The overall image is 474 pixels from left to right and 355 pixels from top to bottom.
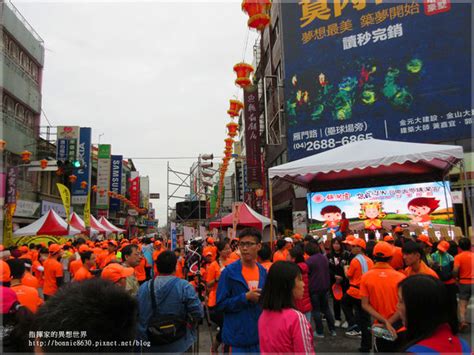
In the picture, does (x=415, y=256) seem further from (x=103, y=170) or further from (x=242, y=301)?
(x=103, y=170)

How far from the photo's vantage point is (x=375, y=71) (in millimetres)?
Result: 18547

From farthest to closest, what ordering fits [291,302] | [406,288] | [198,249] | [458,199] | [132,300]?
[458,199] → [198,249] → [291,302] → [406,288] → [132,300]

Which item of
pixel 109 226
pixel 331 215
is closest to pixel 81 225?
pixel 109 226

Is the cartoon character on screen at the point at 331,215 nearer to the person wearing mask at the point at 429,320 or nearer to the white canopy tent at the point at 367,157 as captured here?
the white canopy tent at the point at 367,157

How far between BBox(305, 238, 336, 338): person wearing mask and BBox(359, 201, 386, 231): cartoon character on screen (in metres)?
10.0

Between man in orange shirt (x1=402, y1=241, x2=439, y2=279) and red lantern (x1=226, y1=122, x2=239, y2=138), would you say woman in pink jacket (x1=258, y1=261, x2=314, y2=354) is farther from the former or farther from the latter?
red lantern (x1=226, y1=122, x2=239, y2=138)

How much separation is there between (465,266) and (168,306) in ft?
18.0

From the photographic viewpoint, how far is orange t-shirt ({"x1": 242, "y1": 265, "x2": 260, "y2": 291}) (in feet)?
10.5

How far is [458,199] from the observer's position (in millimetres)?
12570

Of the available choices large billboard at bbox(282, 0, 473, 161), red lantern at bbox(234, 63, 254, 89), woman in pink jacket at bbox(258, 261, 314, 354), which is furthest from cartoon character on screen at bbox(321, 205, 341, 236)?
woman in pink jacket at bbox(258, 261, 314, 354)

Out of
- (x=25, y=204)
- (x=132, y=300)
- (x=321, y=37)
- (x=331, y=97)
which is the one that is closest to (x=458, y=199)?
(x=331, y=97)

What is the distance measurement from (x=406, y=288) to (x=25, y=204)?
75.9 feet

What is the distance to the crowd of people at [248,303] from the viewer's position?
131cm

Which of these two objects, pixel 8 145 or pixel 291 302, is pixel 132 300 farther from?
pixel 8 145
